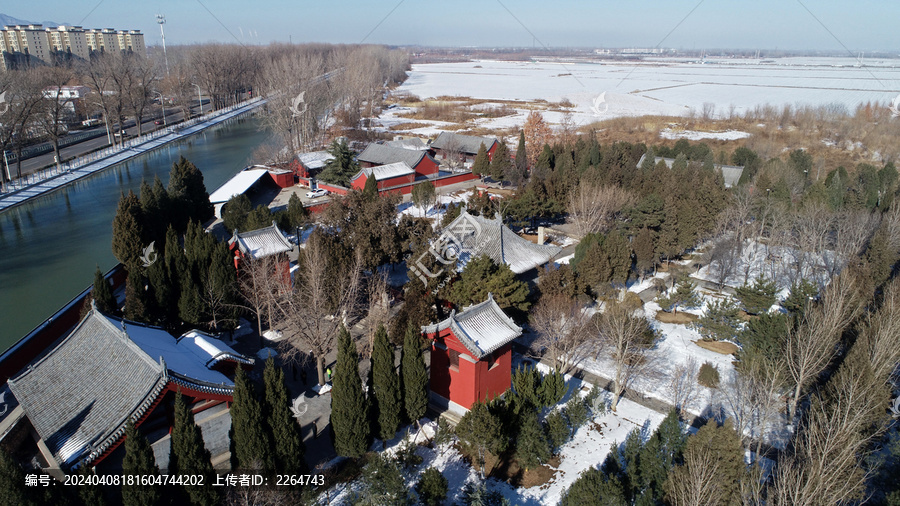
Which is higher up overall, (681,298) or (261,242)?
(261,242)

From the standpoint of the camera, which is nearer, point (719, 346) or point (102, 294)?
point (102, 294)

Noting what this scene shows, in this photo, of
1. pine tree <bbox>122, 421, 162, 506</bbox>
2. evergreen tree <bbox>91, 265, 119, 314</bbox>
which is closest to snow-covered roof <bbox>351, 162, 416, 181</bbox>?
evergreen tree <bbox>91, 265, 119, 314</bbox>

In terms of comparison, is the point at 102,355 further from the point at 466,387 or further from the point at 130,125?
the point at 130,125

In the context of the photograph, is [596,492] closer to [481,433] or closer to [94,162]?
[481,433]

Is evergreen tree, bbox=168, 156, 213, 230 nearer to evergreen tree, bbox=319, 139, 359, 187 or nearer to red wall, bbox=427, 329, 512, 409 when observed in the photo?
evergreen tree, bbox=319, 139, 359, 187

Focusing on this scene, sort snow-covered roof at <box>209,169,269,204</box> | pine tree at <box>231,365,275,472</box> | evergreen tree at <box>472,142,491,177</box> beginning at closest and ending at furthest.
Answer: pine tree at <box>231,365,275,472</box>
snow-covered roof at <box>209,169,269,204</box>
evergreen tree at <box>472,142,491,177</box>

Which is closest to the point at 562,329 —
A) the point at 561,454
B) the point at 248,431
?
the point at 561,454

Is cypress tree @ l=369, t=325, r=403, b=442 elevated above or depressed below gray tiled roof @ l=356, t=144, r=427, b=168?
below

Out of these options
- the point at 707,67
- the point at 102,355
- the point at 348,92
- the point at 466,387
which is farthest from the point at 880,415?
the point at 707,67
